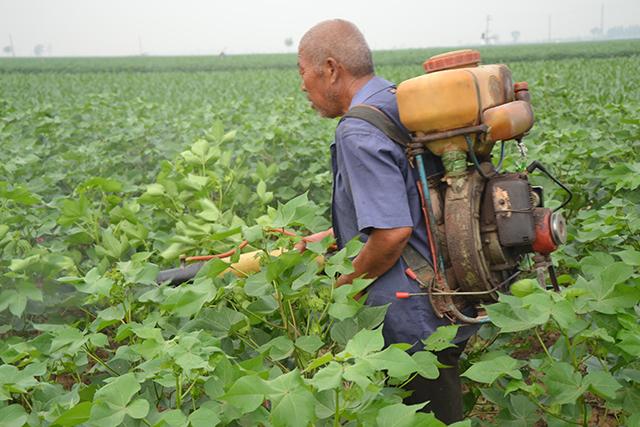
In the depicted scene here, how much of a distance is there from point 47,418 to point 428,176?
1.31 meters

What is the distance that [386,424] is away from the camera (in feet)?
4.81

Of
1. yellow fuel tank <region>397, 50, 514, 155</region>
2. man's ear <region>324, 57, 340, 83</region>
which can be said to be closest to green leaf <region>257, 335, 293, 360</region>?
yellow fuel tank <region>397, 50, 514, 155</region>

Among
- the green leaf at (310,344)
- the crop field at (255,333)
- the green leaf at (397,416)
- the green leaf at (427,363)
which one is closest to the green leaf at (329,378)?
the crop field at (255,333)

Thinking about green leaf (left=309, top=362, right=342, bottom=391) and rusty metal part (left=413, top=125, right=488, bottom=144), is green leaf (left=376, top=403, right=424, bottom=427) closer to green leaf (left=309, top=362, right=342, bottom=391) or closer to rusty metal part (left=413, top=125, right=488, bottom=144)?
green leaf (left=309, top=362, right=342, bottom=391)

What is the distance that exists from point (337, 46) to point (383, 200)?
603mm

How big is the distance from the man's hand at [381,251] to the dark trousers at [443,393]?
0.38 meters

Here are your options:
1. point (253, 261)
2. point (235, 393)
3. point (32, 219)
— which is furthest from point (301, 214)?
point (32, 219)

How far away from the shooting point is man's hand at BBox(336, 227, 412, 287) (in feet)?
7.38

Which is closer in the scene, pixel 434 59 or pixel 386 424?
pixel 386 424

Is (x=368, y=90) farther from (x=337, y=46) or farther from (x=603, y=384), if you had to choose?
(x=603, y=384)

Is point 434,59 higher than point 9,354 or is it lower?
higher

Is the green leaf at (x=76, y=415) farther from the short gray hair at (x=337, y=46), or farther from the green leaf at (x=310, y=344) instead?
the short gray hair at (x=337, y=46)

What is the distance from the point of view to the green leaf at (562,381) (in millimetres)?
1762

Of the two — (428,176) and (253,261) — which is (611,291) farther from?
(253,261)
